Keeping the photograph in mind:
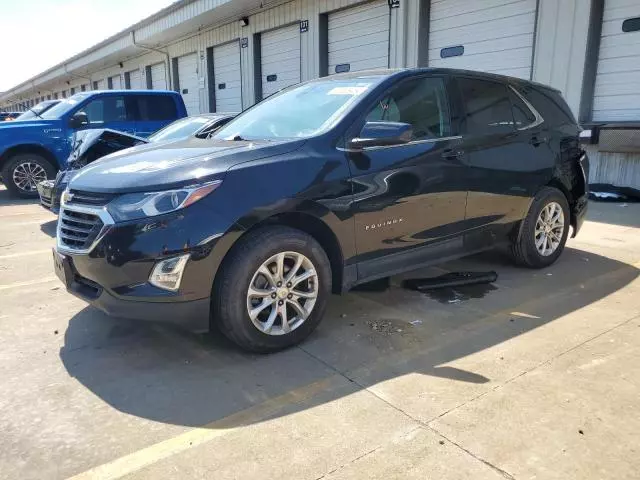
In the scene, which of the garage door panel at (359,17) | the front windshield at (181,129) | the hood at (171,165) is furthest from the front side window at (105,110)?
the hood at (171,165)

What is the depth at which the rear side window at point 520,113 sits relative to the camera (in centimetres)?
463

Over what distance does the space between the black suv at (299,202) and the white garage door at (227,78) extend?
47.5 ft

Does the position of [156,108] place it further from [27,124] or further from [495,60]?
[495,60]

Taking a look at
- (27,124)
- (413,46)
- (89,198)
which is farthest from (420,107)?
(413,46)

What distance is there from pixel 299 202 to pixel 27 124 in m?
8.53

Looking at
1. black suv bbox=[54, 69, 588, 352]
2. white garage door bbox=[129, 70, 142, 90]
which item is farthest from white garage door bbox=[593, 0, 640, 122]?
white garage door bbox=[129, 70, 142, 90]

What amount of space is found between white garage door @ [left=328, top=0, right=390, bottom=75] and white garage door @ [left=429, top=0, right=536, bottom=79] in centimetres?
134

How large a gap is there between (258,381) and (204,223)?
934 millimetres

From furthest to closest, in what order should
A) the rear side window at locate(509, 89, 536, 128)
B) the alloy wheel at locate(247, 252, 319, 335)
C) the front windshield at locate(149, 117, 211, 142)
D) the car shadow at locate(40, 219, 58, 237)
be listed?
the front windshield at locate(149, 117, 211, 142)
the car shadow at locate(40, 219, 58, 237)
the rear side window at locate(509, 89, 536, 128)
the alloy wheel at locate(247, 252, 319, 335)

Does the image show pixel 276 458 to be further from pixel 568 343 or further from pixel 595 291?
pixel 595 291

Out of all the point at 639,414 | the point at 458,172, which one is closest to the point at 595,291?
the point at 458,172

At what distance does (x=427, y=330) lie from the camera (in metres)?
3.62

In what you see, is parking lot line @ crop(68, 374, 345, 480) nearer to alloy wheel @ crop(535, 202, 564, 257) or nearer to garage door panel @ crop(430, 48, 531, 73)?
alloy wheel @ crop(535, 202, 564, 257)

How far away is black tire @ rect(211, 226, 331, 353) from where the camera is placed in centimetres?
302
